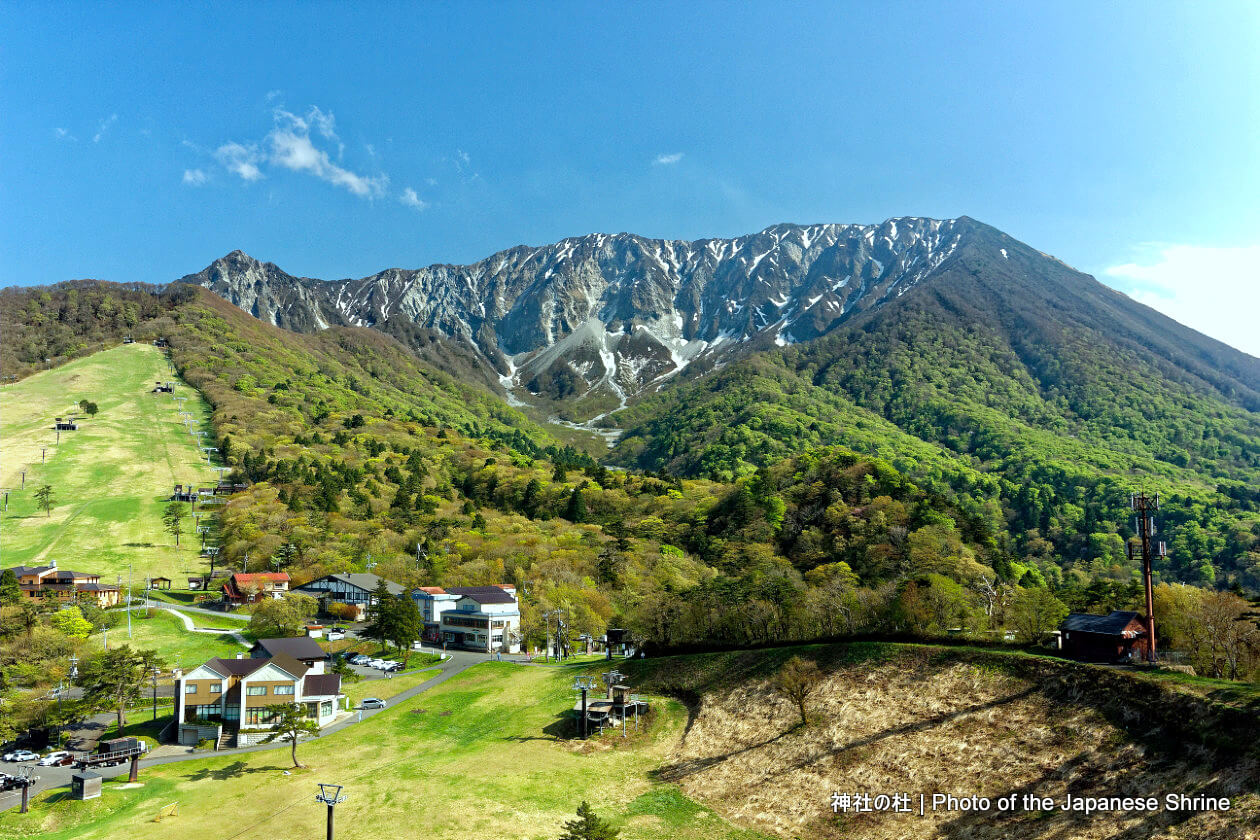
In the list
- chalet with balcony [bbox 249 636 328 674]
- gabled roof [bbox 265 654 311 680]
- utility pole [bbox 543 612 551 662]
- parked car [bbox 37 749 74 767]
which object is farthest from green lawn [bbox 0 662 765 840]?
utility pole [bbox 543 612 551 662]

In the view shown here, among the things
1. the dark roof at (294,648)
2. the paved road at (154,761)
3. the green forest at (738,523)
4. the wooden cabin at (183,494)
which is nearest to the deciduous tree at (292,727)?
the paved road at (154,761)

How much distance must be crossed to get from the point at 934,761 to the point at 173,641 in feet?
224

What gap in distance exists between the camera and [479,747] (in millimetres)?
40000

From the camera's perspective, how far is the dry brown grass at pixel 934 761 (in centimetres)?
2253

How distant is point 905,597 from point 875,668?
805 cm

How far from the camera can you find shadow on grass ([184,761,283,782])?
3916 cm

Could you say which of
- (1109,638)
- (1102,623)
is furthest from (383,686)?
(1109,638)

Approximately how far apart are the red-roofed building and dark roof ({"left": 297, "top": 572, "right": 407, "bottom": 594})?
393 centimetres

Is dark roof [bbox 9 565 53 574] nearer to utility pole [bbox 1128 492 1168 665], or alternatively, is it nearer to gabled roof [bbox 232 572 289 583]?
gabled roof [bbox 232 572 289 583]

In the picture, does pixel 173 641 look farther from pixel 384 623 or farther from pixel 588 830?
pixel 588 830

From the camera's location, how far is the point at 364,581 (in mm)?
84625

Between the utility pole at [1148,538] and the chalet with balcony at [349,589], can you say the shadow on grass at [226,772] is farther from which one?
the utility pole at [1148,538]

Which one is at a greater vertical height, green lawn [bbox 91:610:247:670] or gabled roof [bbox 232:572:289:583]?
gabled roof [bbox 232:572:289:583]

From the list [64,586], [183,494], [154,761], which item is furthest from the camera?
[183,494]
